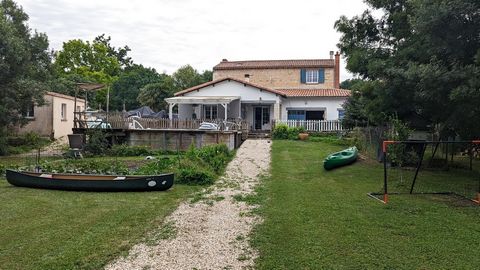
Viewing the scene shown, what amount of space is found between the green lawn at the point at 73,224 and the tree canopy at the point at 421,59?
7091mm

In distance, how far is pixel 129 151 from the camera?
69.9 ft

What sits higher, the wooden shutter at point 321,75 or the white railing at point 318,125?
the wooden shutter at point 321,75

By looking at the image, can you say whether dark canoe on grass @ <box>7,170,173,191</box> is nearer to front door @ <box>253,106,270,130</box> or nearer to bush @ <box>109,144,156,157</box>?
bush @ <box>109,144,156,157</box>

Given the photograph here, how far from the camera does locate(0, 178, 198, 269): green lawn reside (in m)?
5.80

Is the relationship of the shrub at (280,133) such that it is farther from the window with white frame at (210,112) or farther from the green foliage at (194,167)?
the green foliage at (194,167)

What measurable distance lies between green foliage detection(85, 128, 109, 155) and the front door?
1427 cm

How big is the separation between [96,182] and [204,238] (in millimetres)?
5396

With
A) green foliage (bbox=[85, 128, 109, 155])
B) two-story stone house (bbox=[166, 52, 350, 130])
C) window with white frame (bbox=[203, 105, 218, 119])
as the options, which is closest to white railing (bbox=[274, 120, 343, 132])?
two-story stone house (bbox=[166, 52, 350, 130])

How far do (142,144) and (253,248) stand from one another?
58.0ft

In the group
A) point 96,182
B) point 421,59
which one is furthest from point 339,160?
point 96,182

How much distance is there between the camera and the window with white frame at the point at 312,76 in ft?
120

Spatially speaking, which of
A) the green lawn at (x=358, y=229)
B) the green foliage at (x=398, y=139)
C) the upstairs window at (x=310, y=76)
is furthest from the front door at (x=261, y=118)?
the green lawn at (x=358, y=229)

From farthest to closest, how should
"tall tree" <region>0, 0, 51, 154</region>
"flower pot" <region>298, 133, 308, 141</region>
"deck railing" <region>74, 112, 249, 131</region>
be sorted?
"flower pot" <region>298, 133, 308, 141</region>, "deck railing" <region>74, 112, 249, 131</region>, "tall tree" <region>0, 0, 51, 154</region>

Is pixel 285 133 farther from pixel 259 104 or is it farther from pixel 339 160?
pixel 339 160
